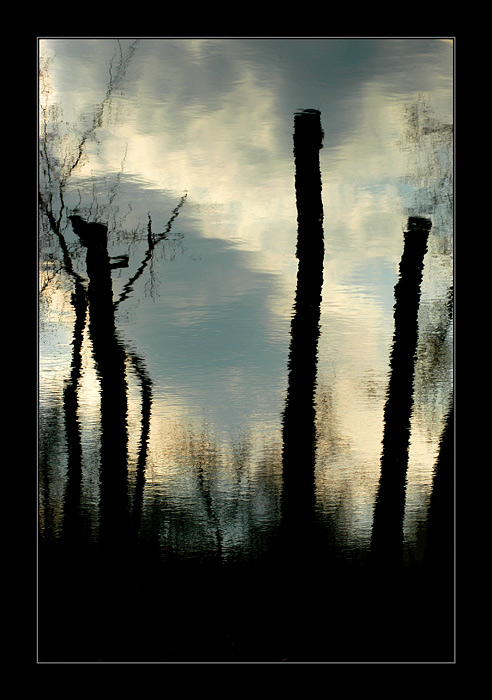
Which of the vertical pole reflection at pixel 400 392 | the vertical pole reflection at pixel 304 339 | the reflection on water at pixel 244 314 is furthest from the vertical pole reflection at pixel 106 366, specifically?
the vertical pole reflection at pixel 400 392

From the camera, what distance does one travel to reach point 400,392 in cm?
253

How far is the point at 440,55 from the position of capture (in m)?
2.55

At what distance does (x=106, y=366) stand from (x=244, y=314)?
66cm

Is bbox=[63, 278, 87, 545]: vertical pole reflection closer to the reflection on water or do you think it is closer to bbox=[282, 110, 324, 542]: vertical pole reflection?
the reflection on water

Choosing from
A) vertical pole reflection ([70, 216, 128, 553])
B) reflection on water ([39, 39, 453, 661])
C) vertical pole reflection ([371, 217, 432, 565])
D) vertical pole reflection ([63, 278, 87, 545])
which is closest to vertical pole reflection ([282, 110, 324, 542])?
reflection on water ([39, 39, 453, 661])

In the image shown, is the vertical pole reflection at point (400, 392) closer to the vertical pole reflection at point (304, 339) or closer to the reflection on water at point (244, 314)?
the reflection on water at point (244, 314)

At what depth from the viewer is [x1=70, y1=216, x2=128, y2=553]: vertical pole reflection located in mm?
2508

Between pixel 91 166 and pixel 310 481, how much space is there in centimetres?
172

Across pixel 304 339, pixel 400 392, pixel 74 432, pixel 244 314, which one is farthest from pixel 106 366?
pixel 400 392

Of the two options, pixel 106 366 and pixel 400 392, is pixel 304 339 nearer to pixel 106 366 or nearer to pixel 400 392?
pixel 400 392

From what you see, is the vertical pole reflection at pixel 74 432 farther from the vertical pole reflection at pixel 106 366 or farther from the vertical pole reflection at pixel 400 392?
the vertical pole reflection at pixel 400 392

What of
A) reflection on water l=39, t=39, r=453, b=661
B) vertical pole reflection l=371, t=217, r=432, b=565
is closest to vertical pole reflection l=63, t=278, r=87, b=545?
reflection on water l=39, t=39, r=453, b=661

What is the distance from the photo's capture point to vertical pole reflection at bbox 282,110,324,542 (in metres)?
2.48

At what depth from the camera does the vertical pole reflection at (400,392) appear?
252cm
